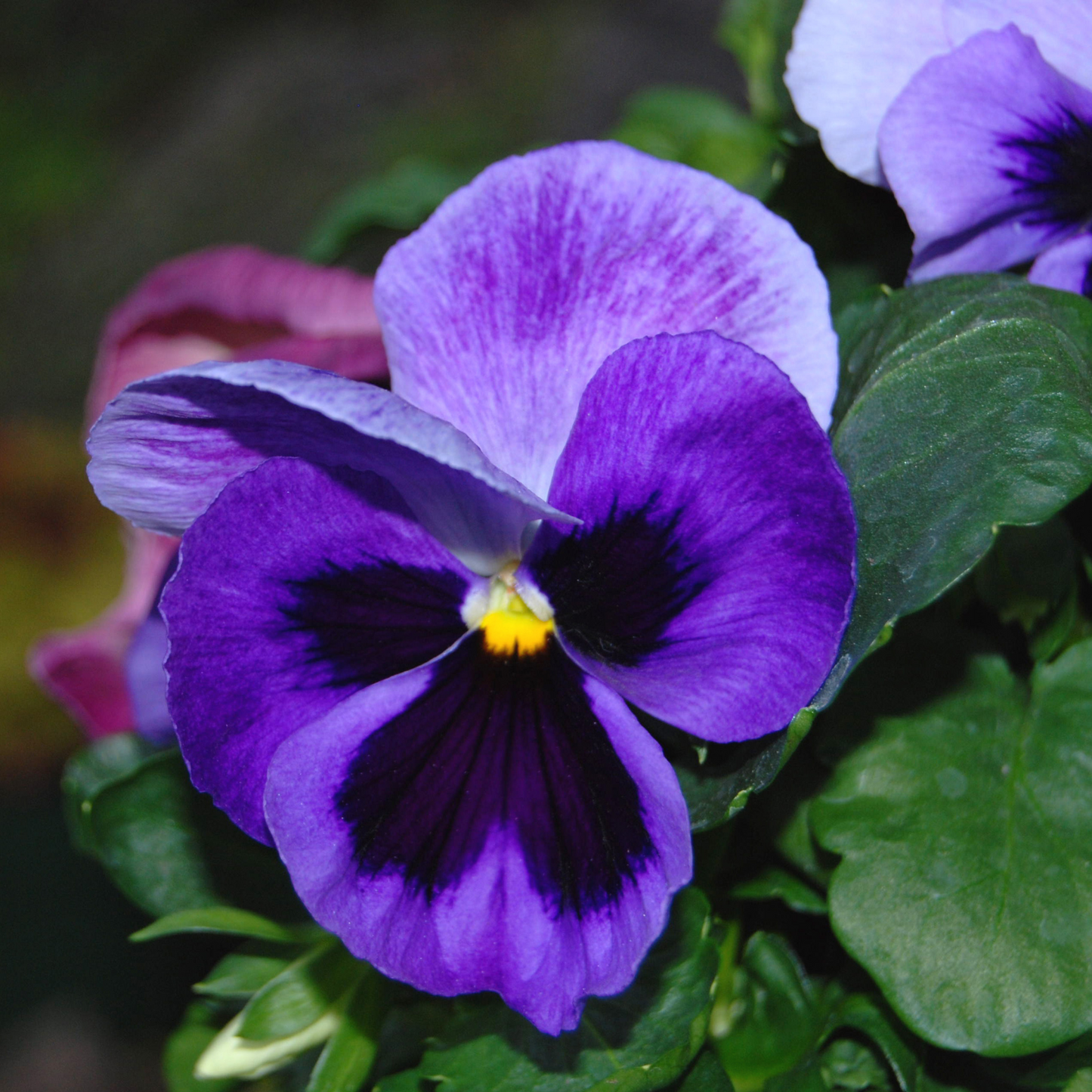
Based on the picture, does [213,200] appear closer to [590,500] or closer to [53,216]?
[53,216]

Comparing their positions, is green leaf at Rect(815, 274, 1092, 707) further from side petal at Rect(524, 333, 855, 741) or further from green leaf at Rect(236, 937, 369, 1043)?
green leaf at Rect(236, 937, 369, 1043)

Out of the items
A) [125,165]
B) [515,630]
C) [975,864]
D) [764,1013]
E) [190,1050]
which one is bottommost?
[125,165]

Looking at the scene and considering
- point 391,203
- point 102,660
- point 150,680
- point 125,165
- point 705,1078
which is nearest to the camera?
point 705,1078

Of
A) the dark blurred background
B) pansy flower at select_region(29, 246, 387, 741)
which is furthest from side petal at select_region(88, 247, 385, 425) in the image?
the dark blurred background

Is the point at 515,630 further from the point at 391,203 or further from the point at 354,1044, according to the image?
the point at 391,203

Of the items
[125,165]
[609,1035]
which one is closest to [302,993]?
[609,1035]

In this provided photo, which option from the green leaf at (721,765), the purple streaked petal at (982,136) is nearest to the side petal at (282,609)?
the green leaf at (721,765)
